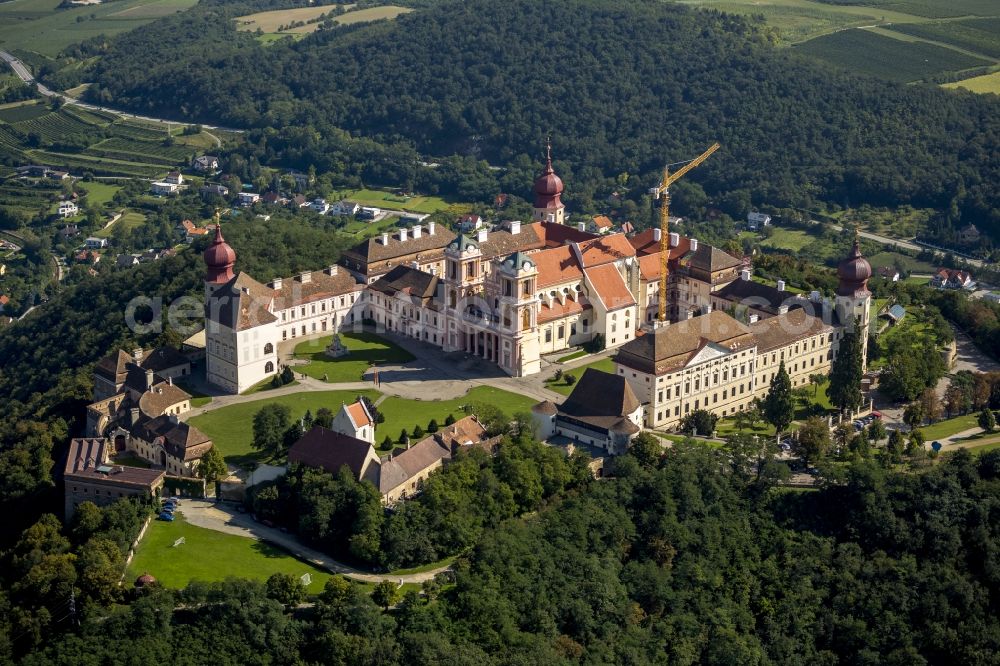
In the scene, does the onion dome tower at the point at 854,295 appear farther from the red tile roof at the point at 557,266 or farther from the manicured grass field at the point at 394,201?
the manicured grass field at the point at 394,201

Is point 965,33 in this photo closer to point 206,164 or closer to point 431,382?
point 206,164

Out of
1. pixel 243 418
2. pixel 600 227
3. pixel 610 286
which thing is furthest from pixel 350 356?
pixel 600 227

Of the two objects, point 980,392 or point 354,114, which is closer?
point 980,392

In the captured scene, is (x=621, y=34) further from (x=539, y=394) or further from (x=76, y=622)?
(x=76, y=622)

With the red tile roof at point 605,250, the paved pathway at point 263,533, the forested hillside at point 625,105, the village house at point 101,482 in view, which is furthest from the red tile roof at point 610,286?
the forested hillside at point 625,105

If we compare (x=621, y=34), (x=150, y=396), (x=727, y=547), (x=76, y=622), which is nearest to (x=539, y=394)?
(x=727, y=547)

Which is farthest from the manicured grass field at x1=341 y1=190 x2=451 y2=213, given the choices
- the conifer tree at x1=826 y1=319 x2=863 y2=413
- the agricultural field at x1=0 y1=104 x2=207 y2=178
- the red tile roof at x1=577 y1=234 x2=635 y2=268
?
the conifer tree at x1=826 y1=319 x2=863 y2=413
